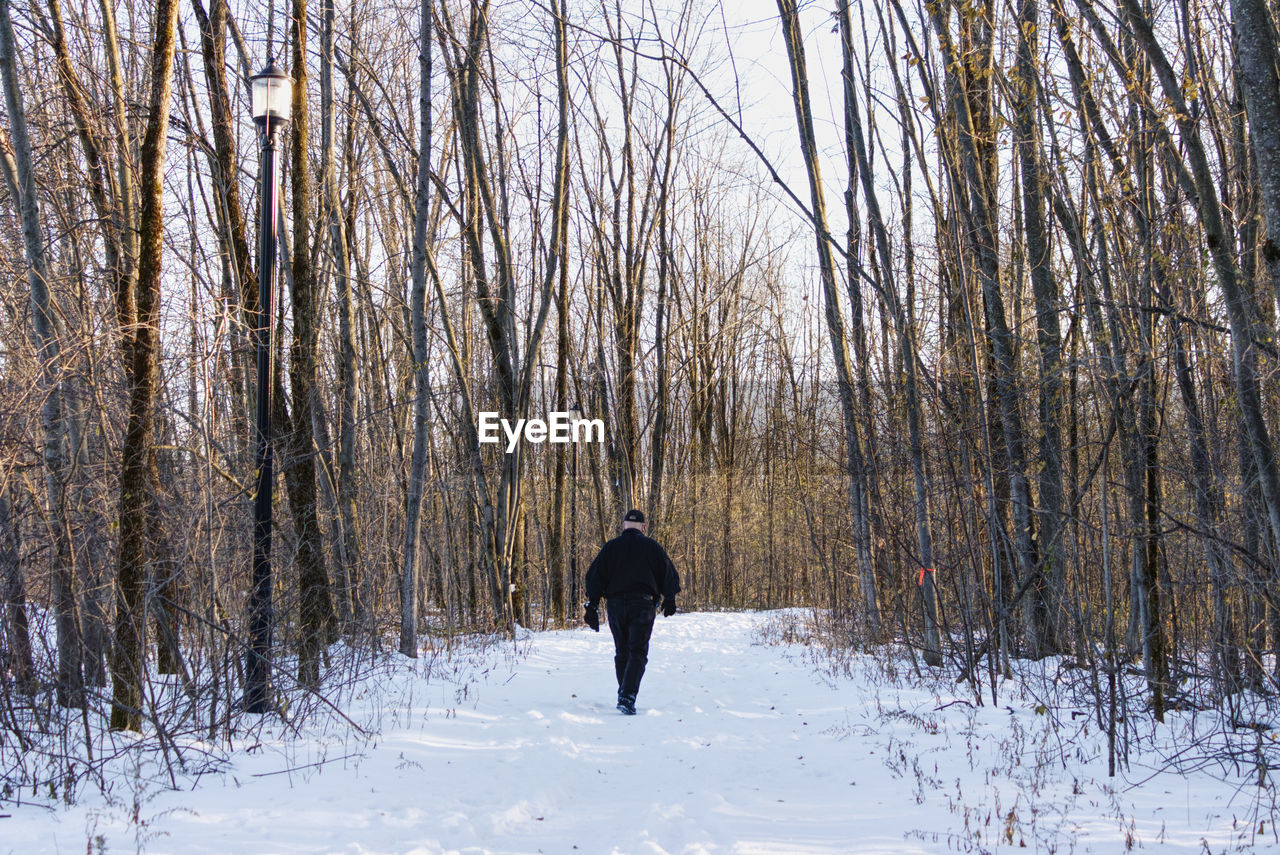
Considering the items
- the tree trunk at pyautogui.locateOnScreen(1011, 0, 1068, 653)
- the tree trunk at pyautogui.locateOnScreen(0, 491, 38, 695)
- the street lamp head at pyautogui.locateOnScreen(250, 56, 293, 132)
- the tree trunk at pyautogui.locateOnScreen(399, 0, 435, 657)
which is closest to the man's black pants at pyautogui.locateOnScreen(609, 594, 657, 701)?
the tree trunk at pyautogui.locateOnScreen(399, 0, 435, 657)

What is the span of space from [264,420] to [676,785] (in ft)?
12.3

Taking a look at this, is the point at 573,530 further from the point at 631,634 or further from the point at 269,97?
the point at 269,97

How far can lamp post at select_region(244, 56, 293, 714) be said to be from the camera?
5867 mm

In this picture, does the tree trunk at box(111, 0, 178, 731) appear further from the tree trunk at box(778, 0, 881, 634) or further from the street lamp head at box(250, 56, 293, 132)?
the tree trunk at box(778, 0, 881, 634)

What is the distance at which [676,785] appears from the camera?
5414 millimetres

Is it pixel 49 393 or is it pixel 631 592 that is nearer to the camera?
pixel 49 393

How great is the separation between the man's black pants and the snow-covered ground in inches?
13.1

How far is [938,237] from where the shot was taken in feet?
29.6

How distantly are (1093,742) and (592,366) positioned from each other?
16806mm

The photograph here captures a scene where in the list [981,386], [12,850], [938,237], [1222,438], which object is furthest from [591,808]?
[938,237]

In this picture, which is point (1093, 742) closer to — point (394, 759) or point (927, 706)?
point (927, 706)

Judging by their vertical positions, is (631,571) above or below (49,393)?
below

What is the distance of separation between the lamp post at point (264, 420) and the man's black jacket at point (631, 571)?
10.3ft
